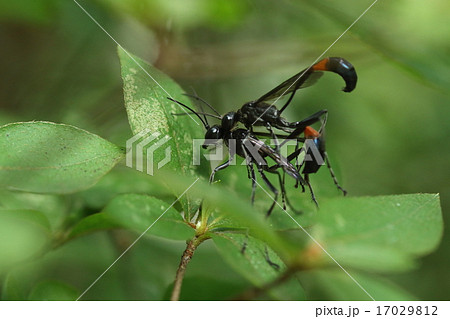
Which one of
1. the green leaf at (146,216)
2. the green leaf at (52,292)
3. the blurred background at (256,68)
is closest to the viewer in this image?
the green leaf at (146,216)

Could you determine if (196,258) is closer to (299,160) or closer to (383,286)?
(299,160)

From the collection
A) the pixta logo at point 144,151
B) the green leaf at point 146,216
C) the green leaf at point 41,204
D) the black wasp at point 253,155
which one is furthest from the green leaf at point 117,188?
the green leaf at point 146,216

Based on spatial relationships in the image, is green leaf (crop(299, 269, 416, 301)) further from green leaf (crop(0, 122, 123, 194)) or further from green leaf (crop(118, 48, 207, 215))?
green leaf (crop(0, 122, 123, 194))

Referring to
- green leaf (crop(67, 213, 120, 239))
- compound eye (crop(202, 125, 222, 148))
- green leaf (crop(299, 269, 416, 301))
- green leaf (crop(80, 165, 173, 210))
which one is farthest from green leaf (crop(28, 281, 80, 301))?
green leaf (crop(299, 269, 416, 301))

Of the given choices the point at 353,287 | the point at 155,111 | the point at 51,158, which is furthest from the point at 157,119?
the point at 353,287

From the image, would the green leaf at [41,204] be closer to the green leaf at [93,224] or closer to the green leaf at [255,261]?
the green leaf at [93,224]

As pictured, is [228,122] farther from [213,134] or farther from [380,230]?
[380,230]
